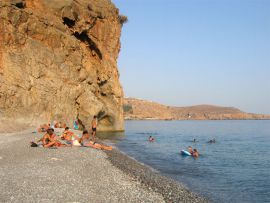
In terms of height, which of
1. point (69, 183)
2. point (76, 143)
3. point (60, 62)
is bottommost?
point (69, 183)

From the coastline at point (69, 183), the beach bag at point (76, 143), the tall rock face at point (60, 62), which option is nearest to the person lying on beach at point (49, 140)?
the beach bag at point (76, 143)

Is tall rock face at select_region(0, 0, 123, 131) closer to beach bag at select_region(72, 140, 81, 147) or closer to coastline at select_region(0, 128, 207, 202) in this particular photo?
beach bag at select_region(72, 140, 81, 147)

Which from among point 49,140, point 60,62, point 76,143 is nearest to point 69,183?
point 49,140

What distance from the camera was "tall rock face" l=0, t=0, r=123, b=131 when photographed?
37.2 meters

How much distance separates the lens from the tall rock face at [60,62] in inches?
1463

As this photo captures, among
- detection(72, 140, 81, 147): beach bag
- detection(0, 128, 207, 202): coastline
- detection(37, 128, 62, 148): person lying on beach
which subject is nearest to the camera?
detection(0, 128, 207, 202): coastline

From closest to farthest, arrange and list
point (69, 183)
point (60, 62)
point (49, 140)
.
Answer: point (69, 183) → point (49, 140) → point (60, 62)

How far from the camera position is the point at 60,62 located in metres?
43.9

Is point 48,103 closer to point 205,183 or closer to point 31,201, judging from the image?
point 205,183

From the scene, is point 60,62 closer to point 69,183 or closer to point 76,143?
point 76,143

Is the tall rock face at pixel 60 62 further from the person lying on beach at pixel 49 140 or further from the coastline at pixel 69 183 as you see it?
the coastline at pixel 69 183

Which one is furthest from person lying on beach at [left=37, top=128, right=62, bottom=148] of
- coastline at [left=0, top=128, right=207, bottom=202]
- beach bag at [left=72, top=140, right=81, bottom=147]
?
coastline at [left=0, top=128, right=207, bottom=202]

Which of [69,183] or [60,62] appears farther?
[60,62]

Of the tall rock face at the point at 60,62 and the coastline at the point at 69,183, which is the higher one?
the tall rock face at the point at 60,62
